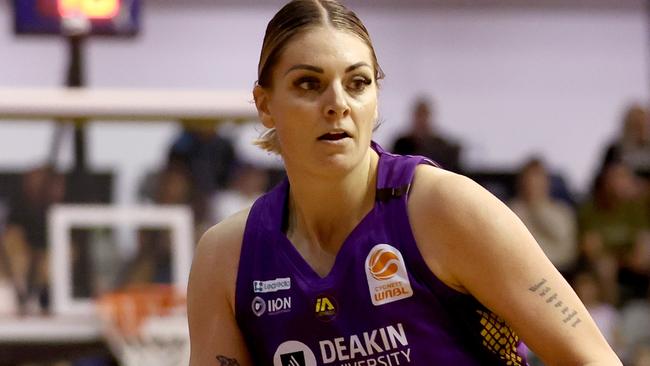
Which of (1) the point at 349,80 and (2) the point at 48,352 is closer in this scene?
(1) the point at 349,80

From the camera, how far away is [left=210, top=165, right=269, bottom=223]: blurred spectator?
6.76 metres

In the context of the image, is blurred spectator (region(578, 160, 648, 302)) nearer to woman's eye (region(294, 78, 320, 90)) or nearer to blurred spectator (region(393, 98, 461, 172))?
Answer: blurred spectator (region(393, 98, 461, 172))

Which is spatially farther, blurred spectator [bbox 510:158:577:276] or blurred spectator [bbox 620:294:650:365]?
blurred spectator [bbox 510:158:577:276]

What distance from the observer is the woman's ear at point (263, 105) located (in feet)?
9.71

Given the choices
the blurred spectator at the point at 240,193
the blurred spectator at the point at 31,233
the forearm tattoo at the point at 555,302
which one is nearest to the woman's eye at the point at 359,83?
the forearm tattoo at the point at 555,302

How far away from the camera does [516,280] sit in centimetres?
269

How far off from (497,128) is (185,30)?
2296mm

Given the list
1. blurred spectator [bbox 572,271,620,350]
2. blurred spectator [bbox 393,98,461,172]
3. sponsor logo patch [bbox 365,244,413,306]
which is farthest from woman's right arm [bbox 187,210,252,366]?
blurred spectator [bbox 572,271,620,350]

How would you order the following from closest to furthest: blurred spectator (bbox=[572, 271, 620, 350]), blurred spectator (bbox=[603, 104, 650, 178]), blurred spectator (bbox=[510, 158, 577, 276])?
blurred spectator (bbox=[572, 271, 620, 350]), blurred spectator (bbox=[510, 158, 577, 276]), blurred spectator (bbox=[603, 104, 650, 178])

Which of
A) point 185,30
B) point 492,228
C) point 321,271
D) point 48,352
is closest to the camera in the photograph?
point 492,228

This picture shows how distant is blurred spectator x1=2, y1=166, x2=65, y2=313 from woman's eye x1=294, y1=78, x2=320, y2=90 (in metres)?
4.01

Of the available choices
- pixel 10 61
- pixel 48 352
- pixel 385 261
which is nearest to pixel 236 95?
pixel 48 352

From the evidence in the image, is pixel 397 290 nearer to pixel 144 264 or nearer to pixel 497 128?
pixel 144 264

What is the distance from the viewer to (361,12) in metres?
9.38
